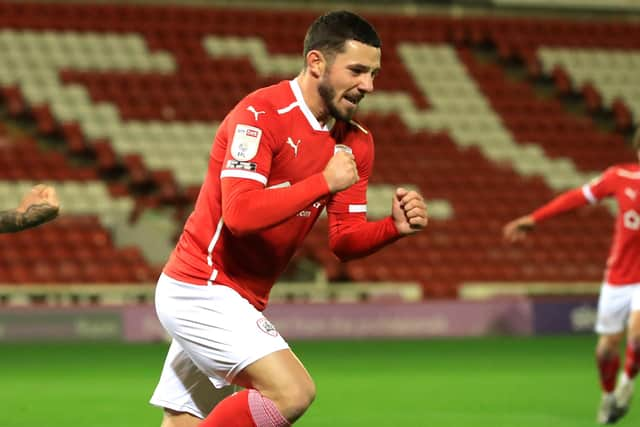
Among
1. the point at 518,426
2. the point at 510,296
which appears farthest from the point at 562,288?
the point at 518,426

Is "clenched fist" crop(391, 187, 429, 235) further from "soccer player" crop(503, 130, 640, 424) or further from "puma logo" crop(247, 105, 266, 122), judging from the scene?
"soccer player" crop(503, 130, 640, 424)

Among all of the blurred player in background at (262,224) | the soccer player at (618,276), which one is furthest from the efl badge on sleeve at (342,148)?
the soccer player at (618,276)

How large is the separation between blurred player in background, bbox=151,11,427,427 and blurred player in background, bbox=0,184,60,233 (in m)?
0.54

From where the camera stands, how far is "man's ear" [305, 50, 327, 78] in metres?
4.62

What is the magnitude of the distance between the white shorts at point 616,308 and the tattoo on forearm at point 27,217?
15.9 feet

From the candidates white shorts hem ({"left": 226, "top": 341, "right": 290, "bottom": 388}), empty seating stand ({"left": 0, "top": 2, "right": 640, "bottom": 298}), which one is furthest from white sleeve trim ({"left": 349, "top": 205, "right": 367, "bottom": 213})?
empty seating stand ({"left": 0, "top": 2, "right": 640, "bottom": 298})

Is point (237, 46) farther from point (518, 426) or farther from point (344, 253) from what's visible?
point (344, 253)

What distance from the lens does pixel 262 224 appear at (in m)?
4.23

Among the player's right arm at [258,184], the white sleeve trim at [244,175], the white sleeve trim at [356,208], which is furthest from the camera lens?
the white sleeve trim at [356,208]

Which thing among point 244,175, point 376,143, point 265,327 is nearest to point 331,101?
point 244,175

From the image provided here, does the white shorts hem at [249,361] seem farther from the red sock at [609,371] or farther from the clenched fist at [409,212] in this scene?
the red sock at [609,371]

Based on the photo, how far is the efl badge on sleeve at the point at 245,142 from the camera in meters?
4.38

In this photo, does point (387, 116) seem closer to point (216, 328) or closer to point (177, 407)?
point (177, 407)

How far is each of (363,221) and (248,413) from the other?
1171 millimetres
